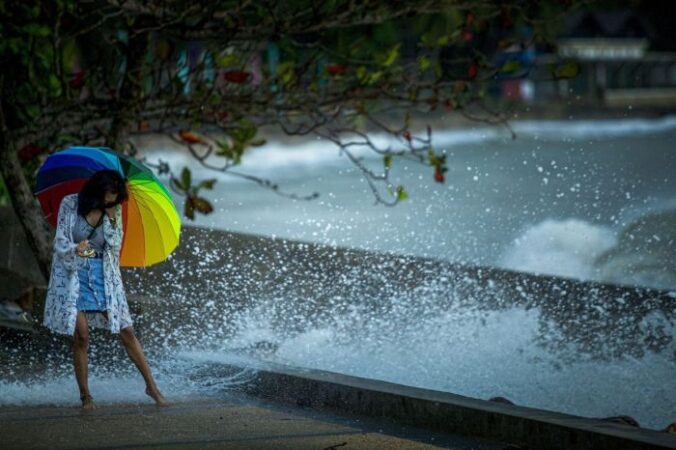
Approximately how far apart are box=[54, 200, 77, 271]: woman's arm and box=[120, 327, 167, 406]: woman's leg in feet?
1.63

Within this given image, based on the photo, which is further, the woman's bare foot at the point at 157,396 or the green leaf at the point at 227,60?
the green leaf at the point at 227,60

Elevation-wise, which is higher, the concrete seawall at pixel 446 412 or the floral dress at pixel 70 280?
the floral dress at pixel 70 280

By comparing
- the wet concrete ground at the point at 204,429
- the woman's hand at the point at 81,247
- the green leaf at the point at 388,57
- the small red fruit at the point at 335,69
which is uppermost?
the green leaf at the point at 388,57

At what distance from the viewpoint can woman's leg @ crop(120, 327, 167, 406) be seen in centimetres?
784

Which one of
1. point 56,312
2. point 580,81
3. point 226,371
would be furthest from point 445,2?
point 580,81

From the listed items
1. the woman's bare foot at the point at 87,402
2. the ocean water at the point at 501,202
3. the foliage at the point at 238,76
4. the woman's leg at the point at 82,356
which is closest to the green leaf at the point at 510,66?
the foliage at the point at 238,76

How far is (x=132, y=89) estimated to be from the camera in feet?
36.3

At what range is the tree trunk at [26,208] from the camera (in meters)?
10.3

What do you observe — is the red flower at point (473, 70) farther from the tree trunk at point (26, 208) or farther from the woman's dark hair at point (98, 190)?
the woman's dark hair at point (98, 190)

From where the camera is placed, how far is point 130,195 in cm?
812

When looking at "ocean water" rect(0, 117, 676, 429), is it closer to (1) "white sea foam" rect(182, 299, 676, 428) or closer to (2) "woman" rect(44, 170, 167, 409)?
(1) "white sea foam" rect(182, 299, 676, 428)

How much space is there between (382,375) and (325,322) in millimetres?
1311

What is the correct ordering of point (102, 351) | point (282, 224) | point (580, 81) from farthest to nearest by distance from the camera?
1. point (580, 81)
2. point (282, 224)
3. point (102, 351)

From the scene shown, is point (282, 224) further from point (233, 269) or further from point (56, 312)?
point (56, 312)
